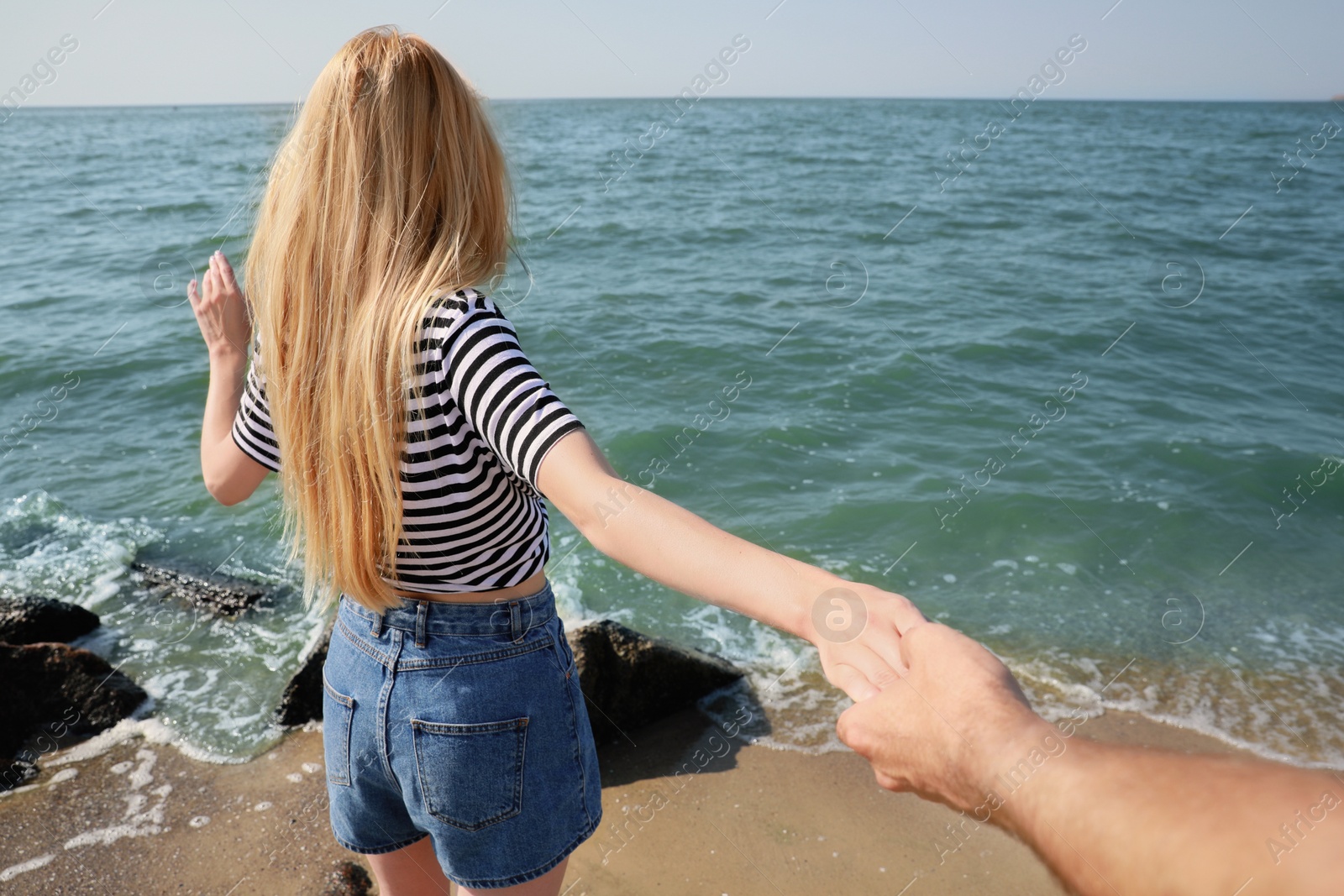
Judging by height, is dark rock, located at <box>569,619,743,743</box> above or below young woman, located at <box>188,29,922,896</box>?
below

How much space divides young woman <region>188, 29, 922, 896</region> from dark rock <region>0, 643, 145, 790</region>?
3.29m

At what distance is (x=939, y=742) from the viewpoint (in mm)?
1188

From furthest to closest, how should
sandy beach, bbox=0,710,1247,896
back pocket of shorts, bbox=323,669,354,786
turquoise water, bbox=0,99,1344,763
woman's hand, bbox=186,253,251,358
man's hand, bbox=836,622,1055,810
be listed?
turquoise water, bbox=0,99,1344,763 → sandy beach, bbox=0,710,1247,896 → woman's hand, bbox=186,253,251,358 → back pocket of shorts, bbox=323,669,354,786 → man's hand, bbox=836,622,1055,810

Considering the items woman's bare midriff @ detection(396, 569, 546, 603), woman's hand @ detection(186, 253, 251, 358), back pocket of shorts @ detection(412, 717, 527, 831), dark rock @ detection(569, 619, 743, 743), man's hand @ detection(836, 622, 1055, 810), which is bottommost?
dark rock @ detection(569, 619, 743, 743)

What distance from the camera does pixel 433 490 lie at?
5.09 ft

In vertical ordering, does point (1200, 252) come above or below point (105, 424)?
below

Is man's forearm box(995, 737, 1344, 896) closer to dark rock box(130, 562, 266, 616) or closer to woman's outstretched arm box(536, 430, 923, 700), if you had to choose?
woman's outstretched arm box(536, 430, 923, 700)

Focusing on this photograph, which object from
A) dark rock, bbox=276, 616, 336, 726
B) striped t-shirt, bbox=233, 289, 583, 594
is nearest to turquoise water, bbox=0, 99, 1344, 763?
dark rock, bbox=276, 616, 336, 726

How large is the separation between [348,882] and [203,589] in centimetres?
313

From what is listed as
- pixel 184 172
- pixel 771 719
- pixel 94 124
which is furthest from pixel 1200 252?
pixel 94 124

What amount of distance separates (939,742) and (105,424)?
9.43 metres

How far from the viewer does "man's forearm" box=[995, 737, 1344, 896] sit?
0.85 meters

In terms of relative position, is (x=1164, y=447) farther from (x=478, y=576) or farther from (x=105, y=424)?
(x=105, y=424)

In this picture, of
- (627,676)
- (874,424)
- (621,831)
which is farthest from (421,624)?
(874,424)
